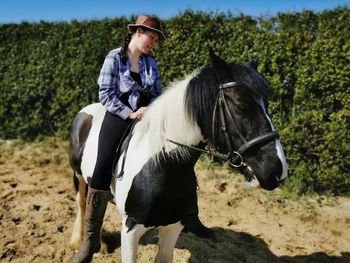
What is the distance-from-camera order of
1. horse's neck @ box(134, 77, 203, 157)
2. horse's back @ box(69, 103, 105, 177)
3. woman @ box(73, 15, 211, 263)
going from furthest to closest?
horse's back @ box(69, 103, 105, 177)
woman @ box(73, 15, 211, 263)
horse's neck @ box(134, 77, 203, 157)

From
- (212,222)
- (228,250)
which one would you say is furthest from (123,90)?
(212,222)

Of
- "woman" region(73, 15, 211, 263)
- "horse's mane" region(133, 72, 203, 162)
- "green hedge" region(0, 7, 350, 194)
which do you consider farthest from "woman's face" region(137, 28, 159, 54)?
"green hedge" region(0, 7, 350, 194)

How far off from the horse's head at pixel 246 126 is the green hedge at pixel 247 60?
184 inches

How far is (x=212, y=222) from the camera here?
19.1ft

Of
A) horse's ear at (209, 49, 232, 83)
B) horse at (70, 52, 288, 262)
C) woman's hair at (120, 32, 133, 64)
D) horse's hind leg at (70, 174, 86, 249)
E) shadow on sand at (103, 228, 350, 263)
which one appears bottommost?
shadow on sand at (103, 228, 350, 263)

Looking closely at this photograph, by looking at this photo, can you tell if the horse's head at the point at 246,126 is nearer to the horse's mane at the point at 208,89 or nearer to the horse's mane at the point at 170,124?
the horse's mane at the point at 208,89

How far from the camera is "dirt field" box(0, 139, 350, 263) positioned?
4656mm

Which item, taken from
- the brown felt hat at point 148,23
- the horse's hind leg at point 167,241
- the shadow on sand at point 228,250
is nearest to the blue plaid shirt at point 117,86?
the brown felt hat at point 148,23

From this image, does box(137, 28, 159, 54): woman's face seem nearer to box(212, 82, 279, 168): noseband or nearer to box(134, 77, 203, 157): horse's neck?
box(134, 77, 203, 157): horse's neck

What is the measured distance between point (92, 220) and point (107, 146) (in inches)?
30.5

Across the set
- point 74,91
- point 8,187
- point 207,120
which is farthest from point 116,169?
point 74,91

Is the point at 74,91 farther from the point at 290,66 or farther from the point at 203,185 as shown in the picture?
the point at 290,66

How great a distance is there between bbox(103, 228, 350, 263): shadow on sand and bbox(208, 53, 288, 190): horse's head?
2.34 m

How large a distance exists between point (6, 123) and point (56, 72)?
6.14 feet
